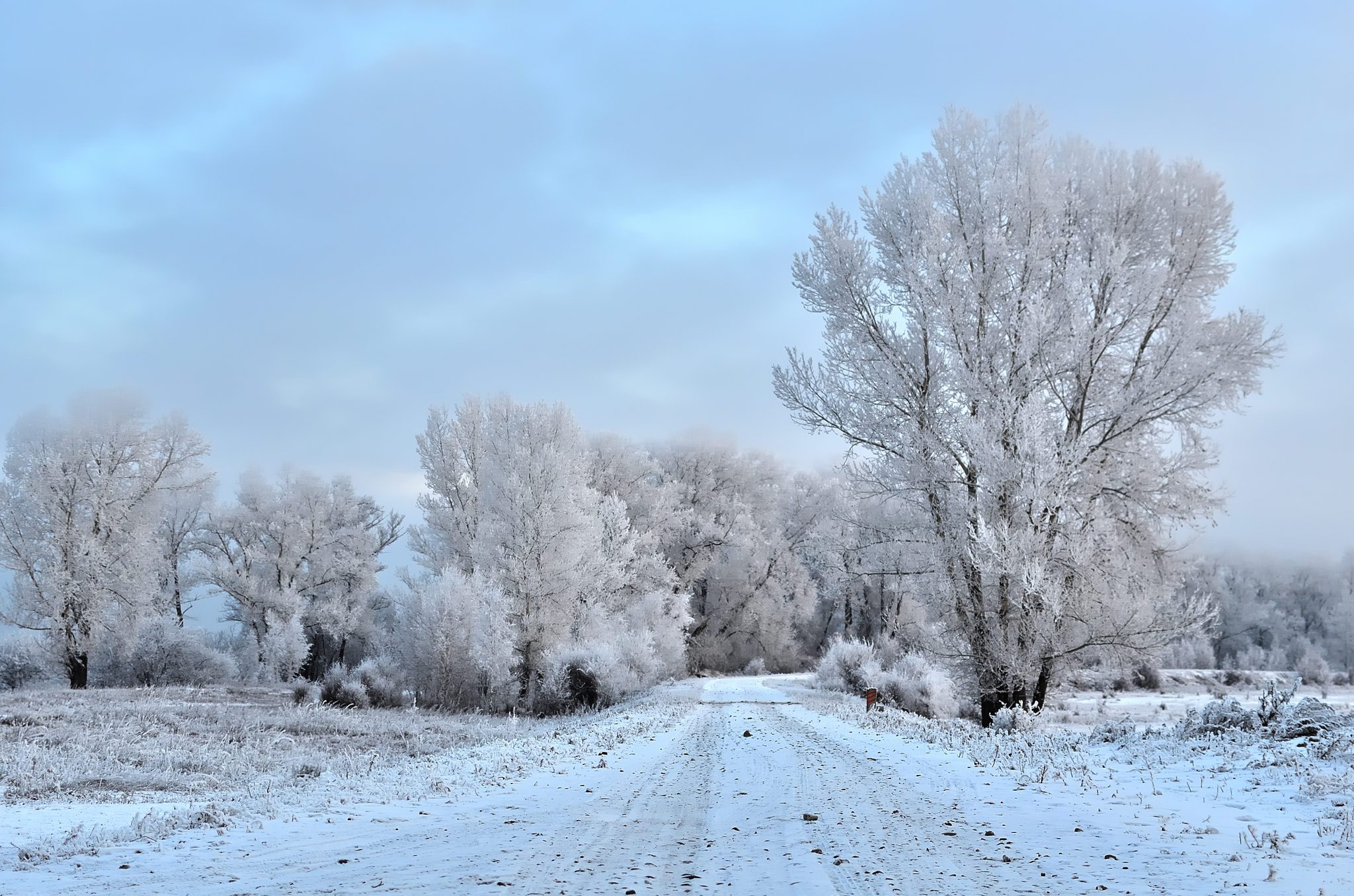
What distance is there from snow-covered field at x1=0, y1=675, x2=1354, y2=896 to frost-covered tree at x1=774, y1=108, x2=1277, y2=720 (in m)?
3.12

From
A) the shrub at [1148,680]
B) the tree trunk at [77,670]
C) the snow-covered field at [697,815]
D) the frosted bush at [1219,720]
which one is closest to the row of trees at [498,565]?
the tree trunk at [77,670]

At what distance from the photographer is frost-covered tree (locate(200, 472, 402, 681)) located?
3650 cm

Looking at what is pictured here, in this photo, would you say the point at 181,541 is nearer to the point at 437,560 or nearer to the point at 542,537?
the point at 437,560

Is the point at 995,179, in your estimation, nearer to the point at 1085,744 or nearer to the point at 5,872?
the point at 1085,744

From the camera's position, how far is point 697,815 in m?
6.19

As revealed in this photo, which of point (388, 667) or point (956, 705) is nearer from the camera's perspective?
point (956, 705)

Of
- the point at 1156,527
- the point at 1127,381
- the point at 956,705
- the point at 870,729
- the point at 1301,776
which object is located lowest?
the point at 956,705

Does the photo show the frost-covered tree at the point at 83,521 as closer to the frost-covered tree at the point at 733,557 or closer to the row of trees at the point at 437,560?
the row of trees at the point at 437,560

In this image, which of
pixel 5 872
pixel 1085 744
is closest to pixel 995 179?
pixel 1085 744

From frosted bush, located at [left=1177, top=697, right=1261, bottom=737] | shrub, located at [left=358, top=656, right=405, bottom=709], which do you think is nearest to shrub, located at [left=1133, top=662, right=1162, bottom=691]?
frosted bush, located at [left=1177, top=697, right=1261, bottom=737]

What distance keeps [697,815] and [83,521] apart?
29.7m

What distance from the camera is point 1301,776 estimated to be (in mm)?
6188

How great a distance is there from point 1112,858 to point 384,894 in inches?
163

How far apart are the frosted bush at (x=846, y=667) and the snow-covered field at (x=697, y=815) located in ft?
42.8
